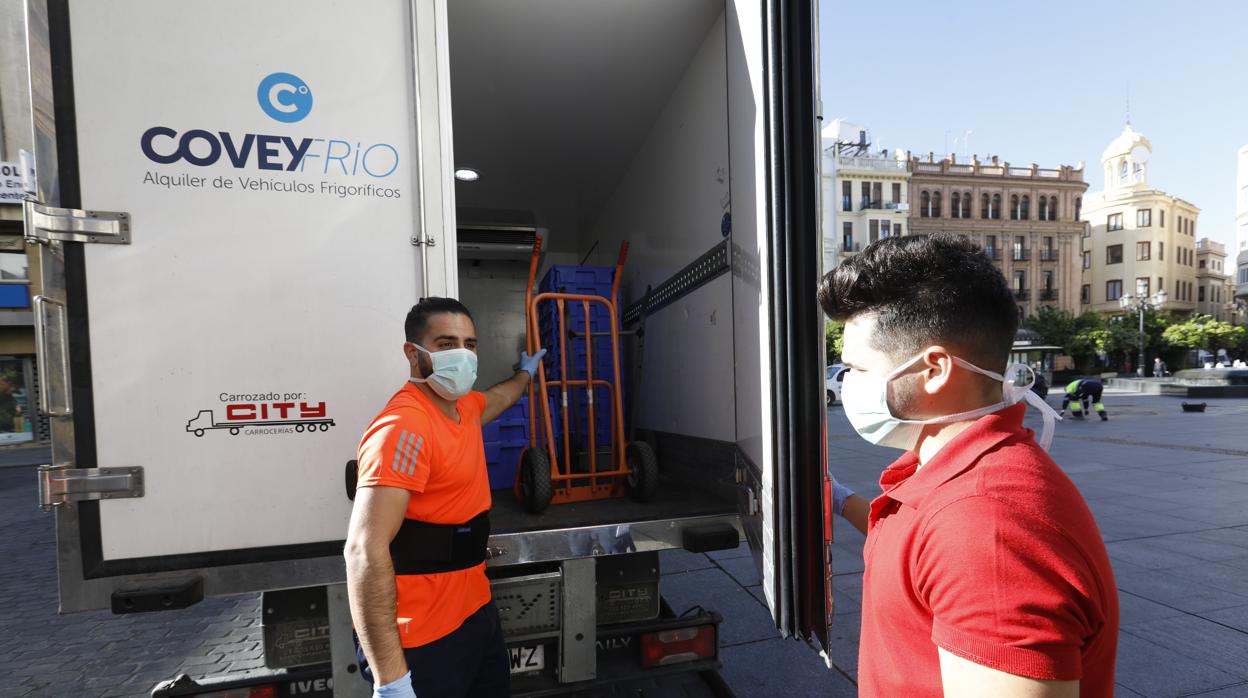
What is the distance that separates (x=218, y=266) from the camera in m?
1.77

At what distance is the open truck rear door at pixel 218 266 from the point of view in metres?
1.67

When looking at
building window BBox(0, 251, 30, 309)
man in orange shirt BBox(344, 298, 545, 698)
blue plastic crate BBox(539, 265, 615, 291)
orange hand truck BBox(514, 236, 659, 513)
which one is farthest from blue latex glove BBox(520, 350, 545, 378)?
building window BBox(0, 251, 30, 309)

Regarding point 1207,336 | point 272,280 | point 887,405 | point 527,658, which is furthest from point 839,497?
point 1207,336

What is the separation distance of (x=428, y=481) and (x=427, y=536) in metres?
0.18

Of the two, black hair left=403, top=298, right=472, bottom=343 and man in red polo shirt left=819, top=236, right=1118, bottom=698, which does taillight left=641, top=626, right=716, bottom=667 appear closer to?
man in red polo shirt left=819, top=236, right=1118, bottom=698

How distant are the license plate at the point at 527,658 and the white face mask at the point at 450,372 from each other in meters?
1.02

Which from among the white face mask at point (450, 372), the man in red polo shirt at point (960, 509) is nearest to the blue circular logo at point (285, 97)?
the white face mask at point (450, 372)

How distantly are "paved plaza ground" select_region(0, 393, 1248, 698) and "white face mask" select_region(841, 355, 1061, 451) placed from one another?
7.70ft

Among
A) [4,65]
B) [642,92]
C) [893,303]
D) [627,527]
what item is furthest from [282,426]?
[4,65]

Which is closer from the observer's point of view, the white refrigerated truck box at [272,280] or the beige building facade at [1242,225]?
the white refrigerated truck box at [272,280]

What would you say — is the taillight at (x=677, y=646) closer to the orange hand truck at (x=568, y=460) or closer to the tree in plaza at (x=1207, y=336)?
the orange hand truck at (x=568, y=460)

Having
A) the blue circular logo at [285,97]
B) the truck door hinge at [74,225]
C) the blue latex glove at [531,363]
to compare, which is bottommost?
the blue latex glove at [531,363]

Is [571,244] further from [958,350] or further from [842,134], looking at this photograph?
[842,134]

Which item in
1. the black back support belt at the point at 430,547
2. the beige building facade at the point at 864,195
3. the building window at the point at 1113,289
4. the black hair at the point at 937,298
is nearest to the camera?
the black hair at the point at 937,298
